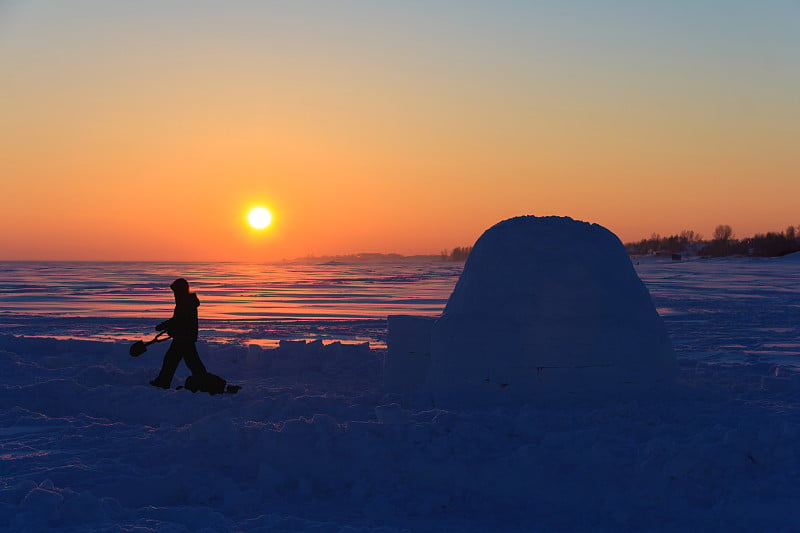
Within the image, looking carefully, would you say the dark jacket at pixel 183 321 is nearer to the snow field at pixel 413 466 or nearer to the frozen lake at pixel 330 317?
the snow field at pixel 413 466

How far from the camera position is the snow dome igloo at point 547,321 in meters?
7.22

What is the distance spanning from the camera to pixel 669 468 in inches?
200

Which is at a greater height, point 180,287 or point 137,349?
point 180,287

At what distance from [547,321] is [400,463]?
2.67 metres

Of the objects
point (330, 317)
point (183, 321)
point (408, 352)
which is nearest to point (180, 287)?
point (183, 321)

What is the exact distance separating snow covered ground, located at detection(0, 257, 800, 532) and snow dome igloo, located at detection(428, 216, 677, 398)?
32 cm

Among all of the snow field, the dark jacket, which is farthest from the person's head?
the snow field

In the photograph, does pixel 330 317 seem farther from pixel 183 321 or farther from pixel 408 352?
pixel 408 352

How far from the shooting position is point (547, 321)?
287 inches

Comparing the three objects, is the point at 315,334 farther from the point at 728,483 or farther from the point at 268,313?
the point at 728,483

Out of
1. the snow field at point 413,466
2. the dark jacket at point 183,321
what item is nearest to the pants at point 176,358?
the dark jacket at point 183,321

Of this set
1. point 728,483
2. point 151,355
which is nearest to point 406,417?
point 728,483

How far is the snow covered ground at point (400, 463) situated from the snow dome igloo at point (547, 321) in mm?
322

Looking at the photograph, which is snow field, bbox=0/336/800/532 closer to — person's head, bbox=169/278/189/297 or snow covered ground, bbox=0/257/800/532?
snow covered ground, bbox=0/257/800/532
